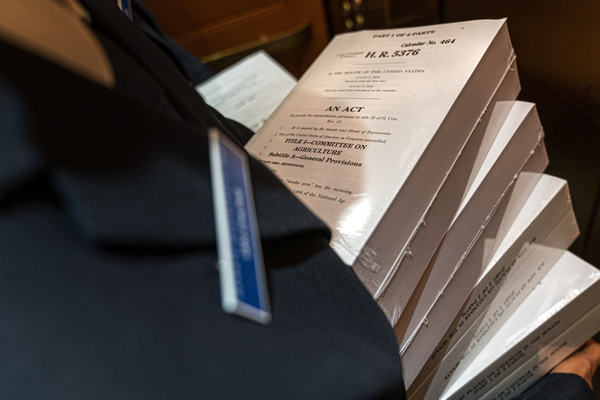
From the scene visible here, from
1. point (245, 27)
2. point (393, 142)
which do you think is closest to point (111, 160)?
point (393, 142)

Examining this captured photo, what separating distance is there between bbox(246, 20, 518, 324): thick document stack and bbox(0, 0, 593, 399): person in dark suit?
0.13 meters

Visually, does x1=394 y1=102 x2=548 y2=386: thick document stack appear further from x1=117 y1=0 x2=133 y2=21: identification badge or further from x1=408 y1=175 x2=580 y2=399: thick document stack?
x1=117 y1=0 x2=133 y2=21: identification badge

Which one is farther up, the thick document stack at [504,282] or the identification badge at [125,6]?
the identification badge at [125,6]

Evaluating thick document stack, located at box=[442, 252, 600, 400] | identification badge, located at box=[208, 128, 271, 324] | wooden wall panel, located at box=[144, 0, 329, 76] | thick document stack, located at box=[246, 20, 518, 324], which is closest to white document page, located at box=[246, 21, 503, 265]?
thick document stack, located at box=[246, 20, 518, 324]

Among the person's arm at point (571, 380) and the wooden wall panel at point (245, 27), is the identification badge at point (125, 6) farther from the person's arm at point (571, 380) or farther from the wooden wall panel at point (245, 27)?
the wooden wall panel at point (245, 27)

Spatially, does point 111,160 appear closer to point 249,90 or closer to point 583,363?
point 249,90

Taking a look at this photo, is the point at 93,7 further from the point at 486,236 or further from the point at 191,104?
the point at 486,236

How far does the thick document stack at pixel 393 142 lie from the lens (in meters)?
0.36

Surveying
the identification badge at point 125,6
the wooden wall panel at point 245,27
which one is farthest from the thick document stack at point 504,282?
the wooden wall panel at point 245,27

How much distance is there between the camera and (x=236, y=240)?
23 centimetres

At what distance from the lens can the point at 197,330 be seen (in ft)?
0.72

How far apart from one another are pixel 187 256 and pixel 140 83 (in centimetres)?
14

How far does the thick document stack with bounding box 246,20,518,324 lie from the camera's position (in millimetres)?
362

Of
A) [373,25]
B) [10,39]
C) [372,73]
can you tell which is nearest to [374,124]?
[372,73]
